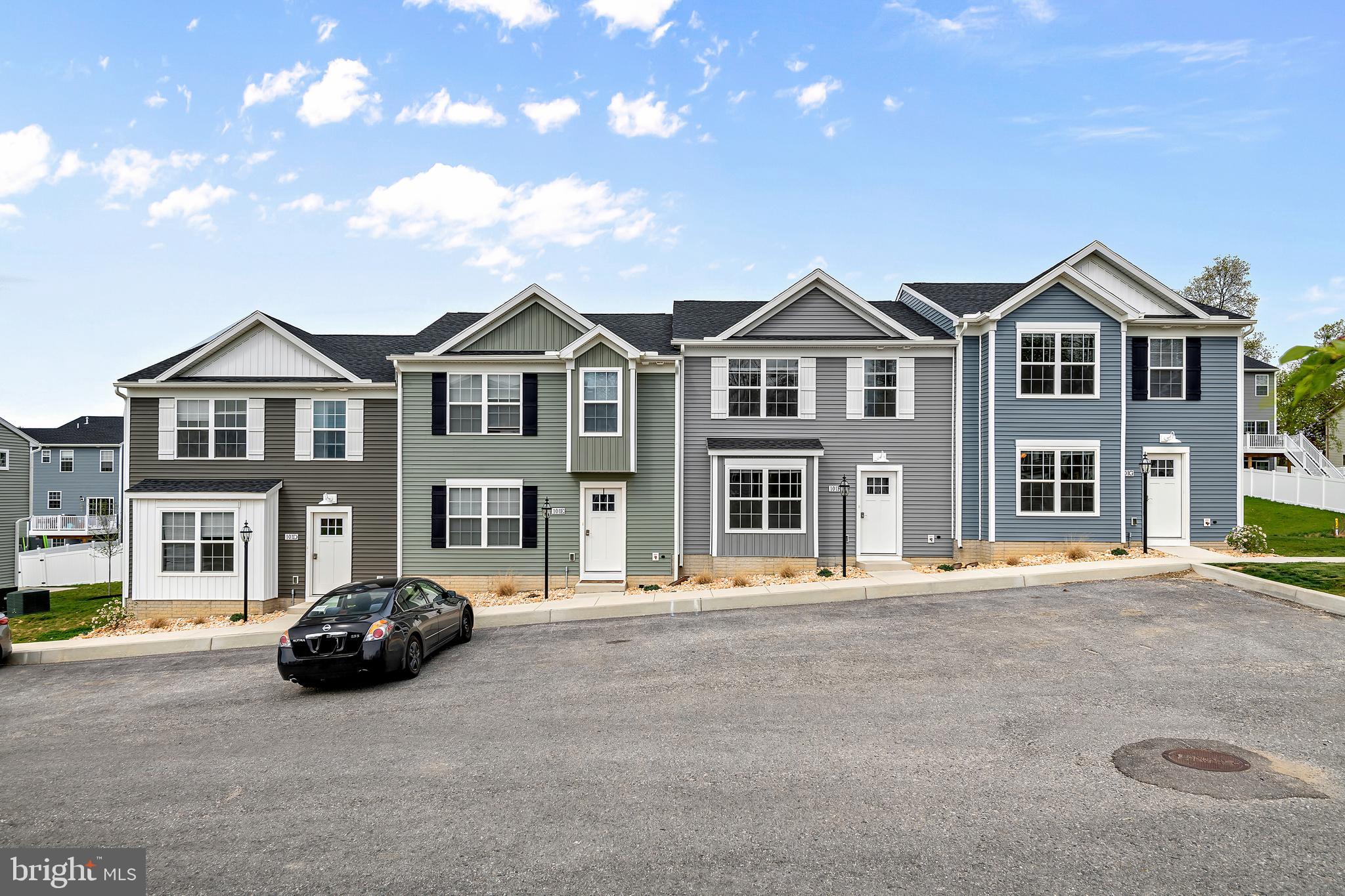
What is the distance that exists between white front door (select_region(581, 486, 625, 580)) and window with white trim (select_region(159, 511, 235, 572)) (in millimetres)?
9330

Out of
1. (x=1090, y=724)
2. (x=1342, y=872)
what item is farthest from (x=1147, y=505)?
(x=1342, y=872)

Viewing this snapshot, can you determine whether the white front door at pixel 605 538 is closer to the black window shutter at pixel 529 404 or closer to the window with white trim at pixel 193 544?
the black window shutter at pixel 529 404

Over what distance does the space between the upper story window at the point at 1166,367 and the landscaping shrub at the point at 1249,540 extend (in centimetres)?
378

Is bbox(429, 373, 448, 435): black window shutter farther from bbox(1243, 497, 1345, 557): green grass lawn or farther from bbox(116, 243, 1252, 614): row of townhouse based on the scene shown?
bbox(1243, 497, 1345, 557): green grass lawn

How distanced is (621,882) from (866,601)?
11.0 m

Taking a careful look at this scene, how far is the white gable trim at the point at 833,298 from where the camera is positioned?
19797mm

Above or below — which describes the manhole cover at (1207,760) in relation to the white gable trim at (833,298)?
below

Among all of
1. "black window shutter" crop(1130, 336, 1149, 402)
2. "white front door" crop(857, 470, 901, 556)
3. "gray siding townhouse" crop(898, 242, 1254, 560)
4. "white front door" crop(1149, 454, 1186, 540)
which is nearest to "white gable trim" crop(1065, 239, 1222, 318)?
"gray siding townhouse" crop(898, 242, 1254, 560)

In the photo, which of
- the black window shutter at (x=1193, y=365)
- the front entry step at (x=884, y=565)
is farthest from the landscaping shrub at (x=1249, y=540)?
the front entry step at (x=884, y=565)

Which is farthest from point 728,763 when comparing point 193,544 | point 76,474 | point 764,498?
point 76,474

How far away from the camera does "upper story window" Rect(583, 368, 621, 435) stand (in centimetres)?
1916

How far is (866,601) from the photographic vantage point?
1552 cm

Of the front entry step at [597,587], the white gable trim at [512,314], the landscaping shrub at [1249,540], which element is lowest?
the front entry step at [597,587]

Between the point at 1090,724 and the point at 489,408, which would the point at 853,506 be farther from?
the point at 1090,724
